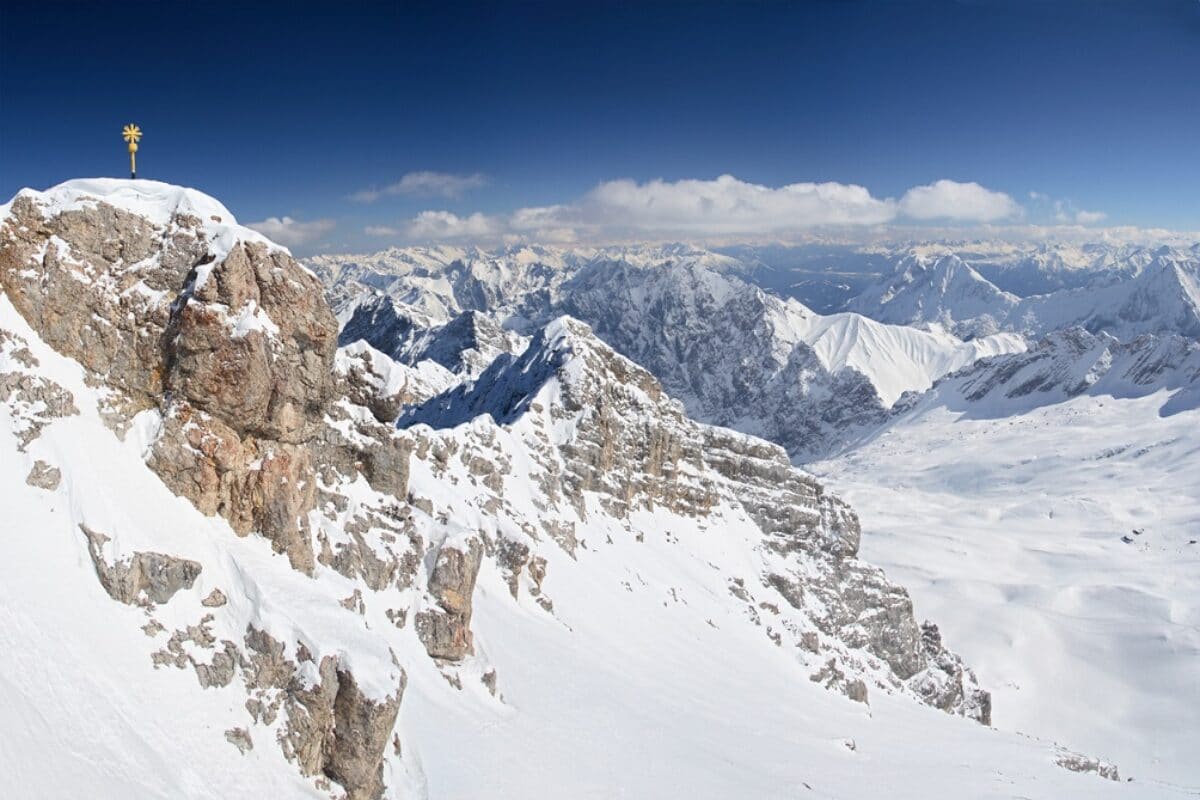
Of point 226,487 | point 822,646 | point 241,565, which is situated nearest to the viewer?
point 241,565

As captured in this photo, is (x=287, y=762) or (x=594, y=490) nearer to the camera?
(x=287, y=762)

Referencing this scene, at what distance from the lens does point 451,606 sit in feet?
139

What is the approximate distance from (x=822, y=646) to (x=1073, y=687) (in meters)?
55.7

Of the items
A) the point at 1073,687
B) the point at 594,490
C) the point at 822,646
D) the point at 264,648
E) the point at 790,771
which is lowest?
the point at 1073,687

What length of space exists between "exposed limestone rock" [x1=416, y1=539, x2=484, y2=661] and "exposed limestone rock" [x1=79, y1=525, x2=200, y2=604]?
15288mm

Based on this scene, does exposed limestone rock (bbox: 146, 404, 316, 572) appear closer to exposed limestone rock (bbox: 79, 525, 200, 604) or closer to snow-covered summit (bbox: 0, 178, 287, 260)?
exposed limestone rock (bbox: 79, 525, 200, 604)

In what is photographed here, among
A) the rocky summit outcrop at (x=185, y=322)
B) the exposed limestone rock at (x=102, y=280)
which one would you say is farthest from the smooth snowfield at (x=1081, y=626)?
the exposed limestone rock at (x=102, y=280)

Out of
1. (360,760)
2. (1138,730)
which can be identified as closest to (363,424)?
(360,760)

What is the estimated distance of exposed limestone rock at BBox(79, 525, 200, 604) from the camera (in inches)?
1032

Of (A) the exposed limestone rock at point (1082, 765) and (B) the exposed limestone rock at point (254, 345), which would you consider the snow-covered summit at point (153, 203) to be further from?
(A) the exposed limestone rock at point (1082, 765)

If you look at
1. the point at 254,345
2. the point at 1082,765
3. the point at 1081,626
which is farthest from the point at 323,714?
the point at 1081,626

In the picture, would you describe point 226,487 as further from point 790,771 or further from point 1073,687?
point 1073,687

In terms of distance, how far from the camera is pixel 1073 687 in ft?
376

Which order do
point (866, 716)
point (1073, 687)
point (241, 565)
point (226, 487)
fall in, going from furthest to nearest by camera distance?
point (1073, 687), point (866, 716), point (226, 487), point (241, 565)
